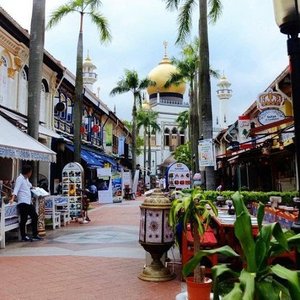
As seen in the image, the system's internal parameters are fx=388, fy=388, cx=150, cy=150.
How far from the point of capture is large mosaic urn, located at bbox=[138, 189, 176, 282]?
6246mm

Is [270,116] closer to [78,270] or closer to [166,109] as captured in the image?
[78,270]

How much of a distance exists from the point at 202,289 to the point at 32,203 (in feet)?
23.2

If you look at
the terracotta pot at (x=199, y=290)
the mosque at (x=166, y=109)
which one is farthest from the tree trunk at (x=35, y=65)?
the mosque at (x=166, y=109)

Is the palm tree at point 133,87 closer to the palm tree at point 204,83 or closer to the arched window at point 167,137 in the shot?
the palm tree at point 204,83

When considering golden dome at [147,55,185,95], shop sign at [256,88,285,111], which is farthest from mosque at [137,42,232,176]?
shop sign at [256,88,285,111]

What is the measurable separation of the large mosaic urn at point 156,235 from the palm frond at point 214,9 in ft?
40.3

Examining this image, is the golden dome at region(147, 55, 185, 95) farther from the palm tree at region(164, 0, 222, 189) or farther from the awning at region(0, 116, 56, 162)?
the awning at region(0, 116, 56, 162)

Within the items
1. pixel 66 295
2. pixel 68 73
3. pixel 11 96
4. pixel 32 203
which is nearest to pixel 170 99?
pixel 68 73

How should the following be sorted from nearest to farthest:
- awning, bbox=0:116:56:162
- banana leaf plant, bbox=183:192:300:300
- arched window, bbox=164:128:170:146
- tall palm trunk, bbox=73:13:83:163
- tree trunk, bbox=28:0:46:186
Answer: banana leaf plant, bbox=183:192:300:300
awning, bbox=0:116:56:162
tree trunk, bbox=28:0:46:186
tall palm trunk, bbox=73:13:83:163
arched window, bbox=164:128:170:146

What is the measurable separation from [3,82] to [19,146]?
6866mm

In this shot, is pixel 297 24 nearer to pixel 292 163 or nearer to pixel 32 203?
pixel 32 203

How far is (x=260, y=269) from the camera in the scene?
123 inches

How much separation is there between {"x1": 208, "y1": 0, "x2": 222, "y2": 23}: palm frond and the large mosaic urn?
12298mm

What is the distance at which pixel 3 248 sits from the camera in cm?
889
